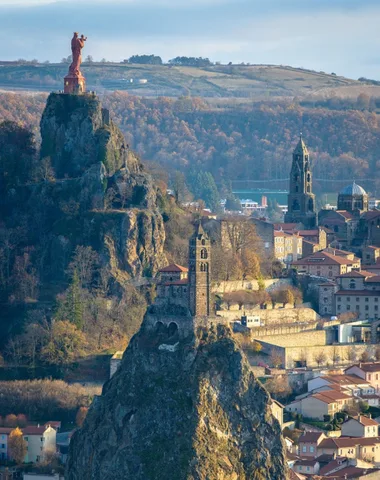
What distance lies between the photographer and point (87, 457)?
11019 cm

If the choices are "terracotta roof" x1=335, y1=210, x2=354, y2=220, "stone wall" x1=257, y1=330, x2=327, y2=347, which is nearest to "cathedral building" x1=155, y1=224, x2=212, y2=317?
"stone wall" x1=257, y1=330, x2=327, y2=347

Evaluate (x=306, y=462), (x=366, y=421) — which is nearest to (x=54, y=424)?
(x=306, y=462)

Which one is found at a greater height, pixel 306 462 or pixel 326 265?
pixel 326 265

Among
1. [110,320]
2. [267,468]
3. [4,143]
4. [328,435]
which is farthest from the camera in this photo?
[4,143]

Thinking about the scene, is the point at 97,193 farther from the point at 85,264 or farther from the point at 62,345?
the point at 62,345

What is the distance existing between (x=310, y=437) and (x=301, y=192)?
147ft

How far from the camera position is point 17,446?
11656 centimetres

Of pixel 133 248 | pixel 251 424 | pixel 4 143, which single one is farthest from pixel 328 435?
pixel 4 143

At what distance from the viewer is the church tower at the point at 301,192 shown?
6270 inches

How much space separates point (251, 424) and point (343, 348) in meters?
21.9

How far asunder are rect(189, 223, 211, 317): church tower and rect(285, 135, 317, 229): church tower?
43.5 meters

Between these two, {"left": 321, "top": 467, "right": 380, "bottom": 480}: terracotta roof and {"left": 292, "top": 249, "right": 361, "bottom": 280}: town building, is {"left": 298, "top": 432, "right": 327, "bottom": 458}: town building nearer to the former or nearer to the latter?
{"left": 321, "top": 467, "right": 380, "bottom": 480}: terracotta roof

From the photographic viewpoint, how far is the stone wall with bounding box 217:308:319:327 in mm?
130400

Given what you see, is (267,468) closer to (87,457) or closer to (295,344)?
(87,457)
